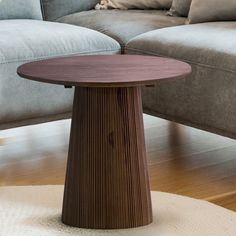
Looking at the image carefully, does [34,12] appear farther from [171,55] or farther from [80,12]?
[171,55]

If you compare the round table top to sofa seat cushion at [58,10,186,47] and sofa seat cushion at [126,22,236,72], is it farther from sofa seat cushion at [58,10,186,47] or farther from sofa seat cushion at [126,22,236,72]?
sofa seat cushion at [58,10,186,47]

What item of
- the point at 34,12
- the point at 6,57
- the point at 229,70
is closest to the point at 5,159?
the point at 6,57

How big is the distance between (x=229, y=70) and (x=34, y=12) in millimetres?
1173

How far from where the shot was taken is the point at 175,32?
2664 mm

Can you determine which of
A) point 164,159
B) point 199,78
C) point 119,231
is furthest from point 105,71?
point 164,159

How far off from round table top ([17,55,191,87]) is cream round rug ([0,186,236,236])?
1.41 feet

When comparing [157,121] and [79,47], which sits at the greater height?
[79,47]

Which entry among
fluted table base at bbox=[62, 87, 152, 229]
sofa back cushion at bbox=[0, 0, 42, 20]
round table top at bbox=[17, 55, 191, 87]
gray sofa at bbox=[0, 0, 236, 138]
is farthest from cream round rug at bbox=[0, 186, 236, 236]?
sofa back cushion at bbox=[0, 0, 42, 20]

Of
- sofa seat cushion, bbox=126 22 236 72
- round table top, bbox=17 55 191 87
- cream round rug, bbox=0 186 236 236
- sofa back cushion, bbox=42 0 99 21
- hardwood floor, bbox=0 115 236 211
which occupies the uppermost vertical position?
round table top, bbox=17 55 191 87

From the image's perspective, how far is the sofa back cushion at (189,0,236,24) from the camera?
2.83m

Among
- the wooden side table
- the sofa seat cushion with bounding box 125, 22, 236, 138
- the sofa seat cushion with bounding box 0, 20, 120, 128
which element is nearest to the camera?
the wooden side table

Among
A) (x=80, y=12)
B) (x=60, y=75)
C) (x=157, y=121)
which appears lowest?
(x=157, y=121)

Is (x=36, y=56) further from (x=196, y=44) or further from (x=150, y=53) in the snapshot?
(x=196, y=44)

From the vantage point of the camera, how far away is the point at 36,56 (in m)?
2.52
